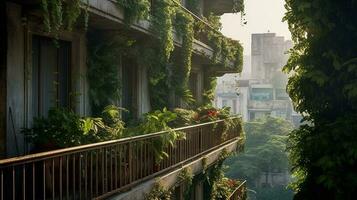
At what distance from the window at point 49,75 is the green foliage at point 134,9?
4.64 feet

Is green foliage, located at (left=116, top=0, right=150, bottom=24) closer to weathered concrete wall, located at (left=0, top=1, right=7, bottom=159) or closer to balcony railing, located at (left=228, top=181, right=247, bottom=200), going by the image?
weathered concrete wall, located at (left=0, top=1, right=7, bottom=159)

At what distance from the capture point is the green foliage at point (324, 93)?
7871 millimetres

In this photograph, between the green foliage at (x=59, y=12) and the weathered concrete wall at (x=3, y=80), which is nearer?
the green foliage at (x=59, y=12)

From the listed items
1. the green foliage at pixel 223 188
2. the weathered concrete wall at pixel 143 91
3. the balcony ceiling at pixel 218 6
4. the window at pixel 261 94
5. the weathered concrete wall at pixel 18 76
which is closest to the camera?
the weathered concrete wall at pixel 18 76

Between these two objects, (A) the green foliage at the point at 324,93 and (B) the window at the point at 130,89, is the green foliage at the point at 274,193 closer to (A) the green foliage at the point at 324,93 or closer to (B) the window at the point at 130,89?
(B) the window at the point at 130,89

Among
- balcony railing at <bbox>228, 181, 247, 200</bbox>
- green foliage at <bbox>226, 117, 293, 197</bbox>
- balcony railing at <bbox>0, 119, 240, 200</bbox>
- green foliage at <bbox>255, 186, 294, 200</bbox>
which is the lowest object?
green foliage at <bbox>255, 186, 294, 200</bbox>

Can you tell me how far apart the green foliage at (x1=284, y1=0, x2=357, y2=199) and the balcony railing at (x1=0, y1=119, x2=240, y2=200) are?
2.87m

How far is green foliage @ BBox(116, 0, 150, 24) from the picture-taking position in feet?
34.6

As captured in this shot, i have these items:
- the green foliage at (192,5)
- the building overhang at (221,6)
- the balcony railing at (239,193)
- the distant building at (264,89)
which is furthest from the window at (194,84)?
the distant building at (264,89)

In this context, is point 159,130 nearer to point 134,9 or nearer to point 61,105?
point 61,105

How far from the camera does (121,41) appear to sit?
11.9 meters

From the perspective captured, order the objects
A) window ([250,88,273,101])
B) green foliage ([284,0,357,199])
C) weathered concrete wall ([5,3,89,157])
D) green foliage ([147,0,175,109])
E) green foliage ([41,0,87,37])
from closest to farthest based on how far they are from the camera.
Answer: green foliage ([41,0,87,37]) → green foliage ([284,0,357,199]) → weathered concrete wall ([5,3,89,157]) → green foliage ([147,0,175,109]) → window ([250,88,273,101])

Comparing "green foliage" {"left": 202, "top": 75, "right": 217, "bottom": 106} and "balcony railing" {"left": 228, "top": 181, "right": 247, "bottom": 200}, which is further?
"green foliage" {"left": 202, "top": 75, "right": 217, "bottom": 106}

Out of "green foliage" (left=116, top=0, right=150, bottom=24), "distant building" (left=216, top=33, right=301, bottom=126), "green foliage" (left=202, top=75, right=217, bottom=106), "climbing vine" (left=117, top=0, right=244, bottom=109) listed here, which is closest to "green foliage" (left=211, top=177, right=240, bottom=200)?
"green foliage" (left=202, top=75, right=217, bottom=106)
